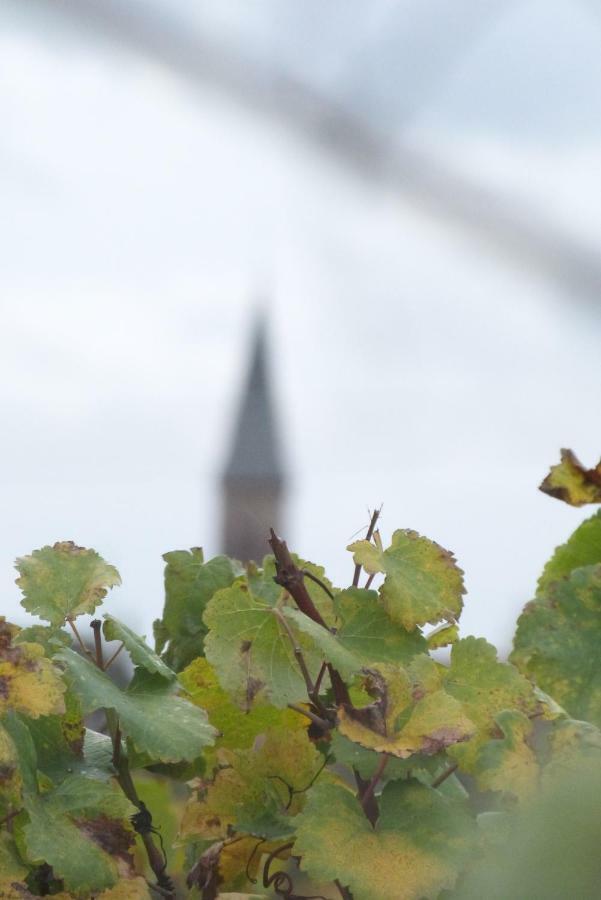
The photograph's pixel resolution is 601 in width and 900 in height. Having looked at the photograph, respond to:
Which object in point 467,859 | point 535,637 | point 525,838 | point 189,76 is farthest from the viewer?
point 189,76

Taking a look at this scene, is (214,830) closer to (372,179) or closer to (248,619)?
(248,619)

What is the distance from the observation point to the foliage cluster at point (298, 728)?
44 cm

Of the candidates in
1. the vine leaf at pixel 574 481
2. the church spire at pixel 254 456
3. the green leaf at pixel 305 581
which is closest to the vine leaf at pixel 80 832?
the green leaf at pixel 305 581

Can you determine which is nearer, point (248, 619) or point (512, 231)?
point (248, 619)

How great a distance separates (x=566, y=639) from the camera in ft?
1.74

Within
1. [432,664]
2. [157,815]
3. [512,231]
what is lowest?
[157,815]

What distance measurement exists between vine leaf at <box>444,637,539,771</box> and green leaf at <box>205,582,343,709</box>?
0.06m

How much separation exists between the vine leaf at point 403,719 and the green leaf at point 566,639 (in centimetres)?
8

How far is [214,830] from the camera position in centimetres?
50

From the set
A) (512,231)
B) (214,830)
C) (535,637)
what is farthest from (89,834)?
(512,231)

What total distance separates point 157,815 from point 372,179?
1.17ft

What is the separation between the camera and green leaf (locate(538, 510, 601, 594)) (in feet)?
1.95

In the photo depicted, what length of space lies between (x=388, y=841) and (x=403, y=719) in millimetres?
44

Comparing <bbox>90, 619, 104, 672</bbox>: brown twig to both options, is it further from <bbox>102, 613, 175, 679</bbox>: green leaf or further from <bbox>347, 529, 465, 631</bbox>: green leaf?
<bbox>347, 529, 465, 631</bbox>: green leaf
